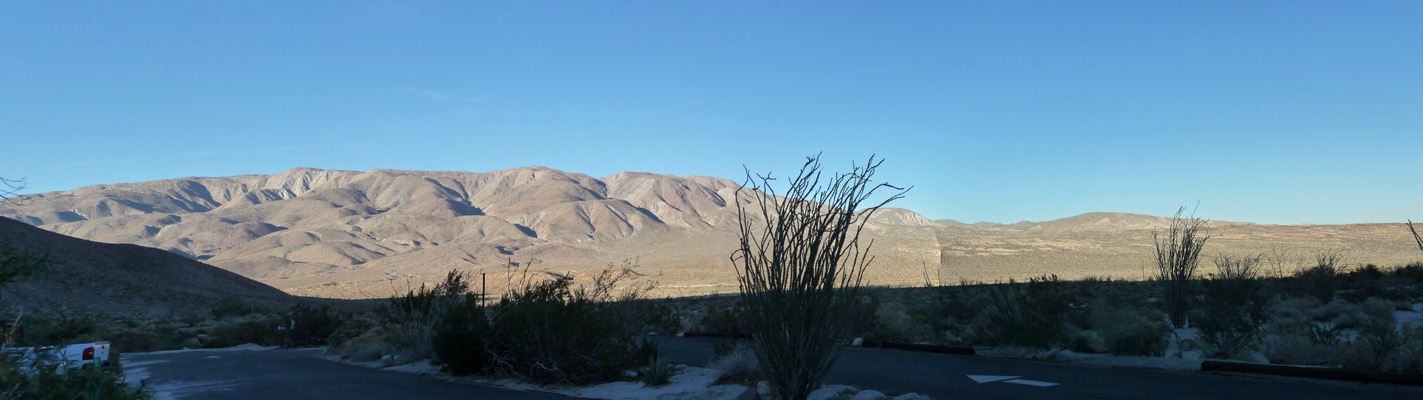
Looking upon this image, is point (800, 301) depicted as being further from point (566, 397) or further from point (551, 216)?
point (551, 216)

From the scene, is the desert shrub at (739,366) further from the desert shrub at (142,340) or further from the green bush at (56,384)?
the desert shrub at (142,340)

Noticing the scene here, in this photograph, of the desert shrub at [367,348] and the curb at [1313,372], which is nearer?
the curb at [1313,372]

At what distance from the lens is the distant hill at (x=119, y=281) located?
5369 centimetres

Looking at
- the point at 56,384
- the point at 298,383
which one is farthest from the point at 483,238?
the point at 56,384

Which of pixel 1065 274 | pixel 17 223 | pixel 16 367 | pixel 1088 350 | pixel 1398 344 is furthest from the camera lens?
pixel 17 223

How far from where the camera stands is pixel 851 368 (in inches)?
591

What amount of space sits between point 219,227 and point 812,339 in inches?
7443

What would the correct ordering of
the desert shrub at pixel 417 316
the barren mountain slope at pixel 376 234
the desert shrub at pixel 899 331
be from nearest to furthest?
1. the desert shrub at pixel 417 316
2. the desert shrub at pixel 899 331
3. the barren mountain slope at pixel 376 234

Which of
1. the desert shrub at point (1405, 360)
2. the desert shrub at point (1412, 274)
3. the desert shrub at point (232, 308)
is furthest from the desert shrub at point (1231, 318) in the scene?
the desert shrub at point (232, 308)

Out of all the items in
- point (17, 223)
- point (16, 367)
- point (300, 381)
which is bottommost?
point (300, 381)

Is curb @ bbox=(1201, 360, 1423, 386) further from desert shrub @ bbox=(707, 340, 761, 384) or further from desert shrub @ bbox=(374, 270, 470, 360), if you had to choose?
desert shrub @ bbox=(374, 270, 470, 360)

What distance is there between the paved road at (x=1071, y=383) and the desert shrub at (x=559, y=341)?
394cm

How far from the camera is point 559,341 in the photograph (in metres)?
14.3

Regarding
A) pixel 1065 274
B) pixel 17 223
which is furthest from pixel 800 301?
pixel 17 223
